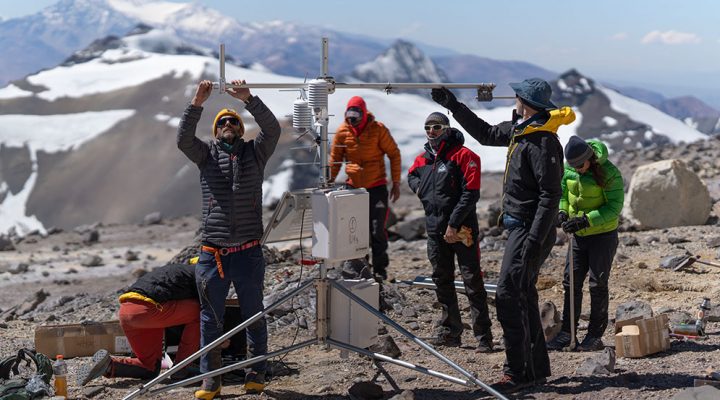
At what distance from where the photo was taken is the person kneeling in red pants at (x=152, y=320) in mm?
6789

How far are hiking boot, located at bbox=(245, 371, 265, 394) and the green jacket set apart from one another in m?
2.68

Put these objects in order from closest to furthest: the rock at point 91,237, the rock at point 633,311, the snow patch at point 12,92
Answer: the rock at point 633,311 < the rock at point 91,237 < the snow patch at point 12,92

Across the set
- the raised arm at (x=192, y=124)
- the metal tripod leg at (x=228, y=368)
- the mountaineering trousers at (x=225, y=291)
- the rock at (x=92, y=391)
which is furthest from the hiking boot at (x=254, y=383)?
the raised arm at (x=192, y=124)

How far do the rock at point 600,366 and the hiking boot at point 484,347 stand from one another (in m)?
1.10

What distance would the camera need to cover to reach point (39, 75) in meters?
32.8

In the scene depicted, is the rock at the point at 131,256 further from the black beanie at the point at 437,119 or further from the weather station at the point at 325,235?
the weather station at the point at 325,235

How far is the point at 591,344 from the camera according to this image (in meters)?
7.30

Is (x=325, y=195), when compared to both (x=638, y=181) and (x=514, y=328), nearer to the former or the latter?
(x=514, y=328)

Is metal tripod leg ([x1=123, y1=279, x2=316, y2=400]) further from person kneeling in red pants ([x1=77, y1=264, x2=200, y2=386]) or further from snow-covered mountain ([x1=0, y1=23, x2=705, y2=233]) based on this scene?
snow-covered mountain ([x1=0, y1=23, x2=705, y2=233])

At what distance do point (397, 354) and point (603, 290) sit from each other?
1662mm

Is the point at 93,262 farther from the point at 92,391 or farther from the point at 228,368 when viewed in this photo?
the point at 228,368

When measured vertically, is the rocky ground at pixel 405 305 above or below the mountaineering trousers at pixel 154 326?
below

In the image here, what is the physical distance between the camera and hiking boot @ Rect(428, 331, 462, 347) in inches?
300

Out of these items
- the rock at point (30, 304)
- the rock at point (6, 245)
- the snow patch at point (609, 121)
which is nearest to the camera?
the rock at point (30, 304)
